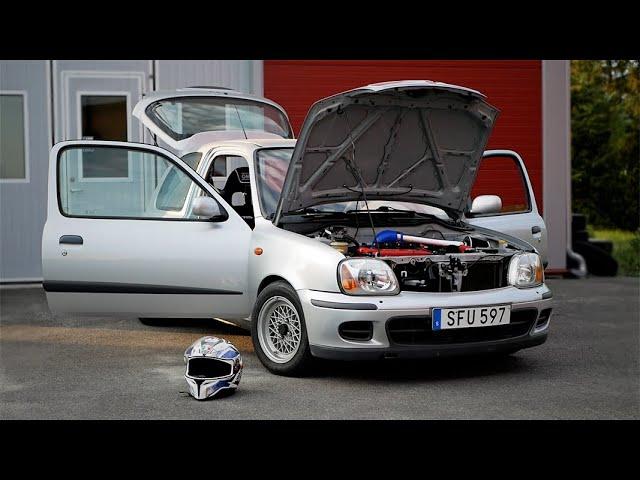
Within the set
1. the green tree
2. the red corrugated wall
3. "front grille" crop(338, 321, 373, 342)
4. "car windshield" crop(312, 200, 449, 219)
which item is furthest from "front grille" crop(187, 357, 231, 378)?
the green tree

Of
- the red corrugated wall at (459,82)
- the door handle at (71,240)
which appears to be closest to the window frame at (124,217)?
the door handle at (71,240)

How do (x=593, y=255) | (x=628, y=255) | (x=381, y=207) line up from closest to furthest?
(x=381, y=207) → (x=593, y=255) → (x=628, y=255)

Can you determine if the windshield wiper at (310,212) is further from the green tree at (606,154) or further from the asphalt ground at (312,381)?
the green tree at (606,154)

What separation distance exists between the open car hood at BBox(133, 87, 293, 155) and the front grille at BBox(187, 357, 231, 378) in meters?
2.93

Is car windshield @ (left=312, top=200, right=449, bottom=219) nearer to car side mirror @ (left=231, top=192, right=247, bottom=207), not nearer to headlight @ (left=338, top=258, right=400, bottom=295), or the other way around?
car side mirror @ (left=231, top=192, right=247, bottom=207)

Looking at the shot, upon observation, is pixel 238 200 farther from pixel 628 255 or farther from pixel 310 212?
pixel 628 255

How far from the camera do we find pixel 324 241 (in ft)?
20.4

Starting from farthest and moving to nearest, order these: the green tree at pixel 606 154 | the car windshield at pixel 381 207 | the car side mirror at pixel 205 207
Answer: the green tree at pixel 606 154 < the car windshield at pixel 381 207 < the car side mirror at pixel 205 207

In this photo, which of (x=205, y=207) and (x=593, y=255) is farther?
(x=593, y=255)

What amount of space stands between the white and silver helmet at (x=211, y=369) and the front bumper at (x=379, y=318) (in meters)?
0.54

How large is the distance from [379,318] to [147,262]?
179 cm

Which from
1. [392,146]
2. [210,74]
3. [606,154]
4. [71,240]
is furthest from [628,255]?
[71,240]

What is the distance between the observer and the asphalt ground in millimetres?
5371

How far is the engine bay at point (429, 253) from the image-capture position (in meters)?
6.00
